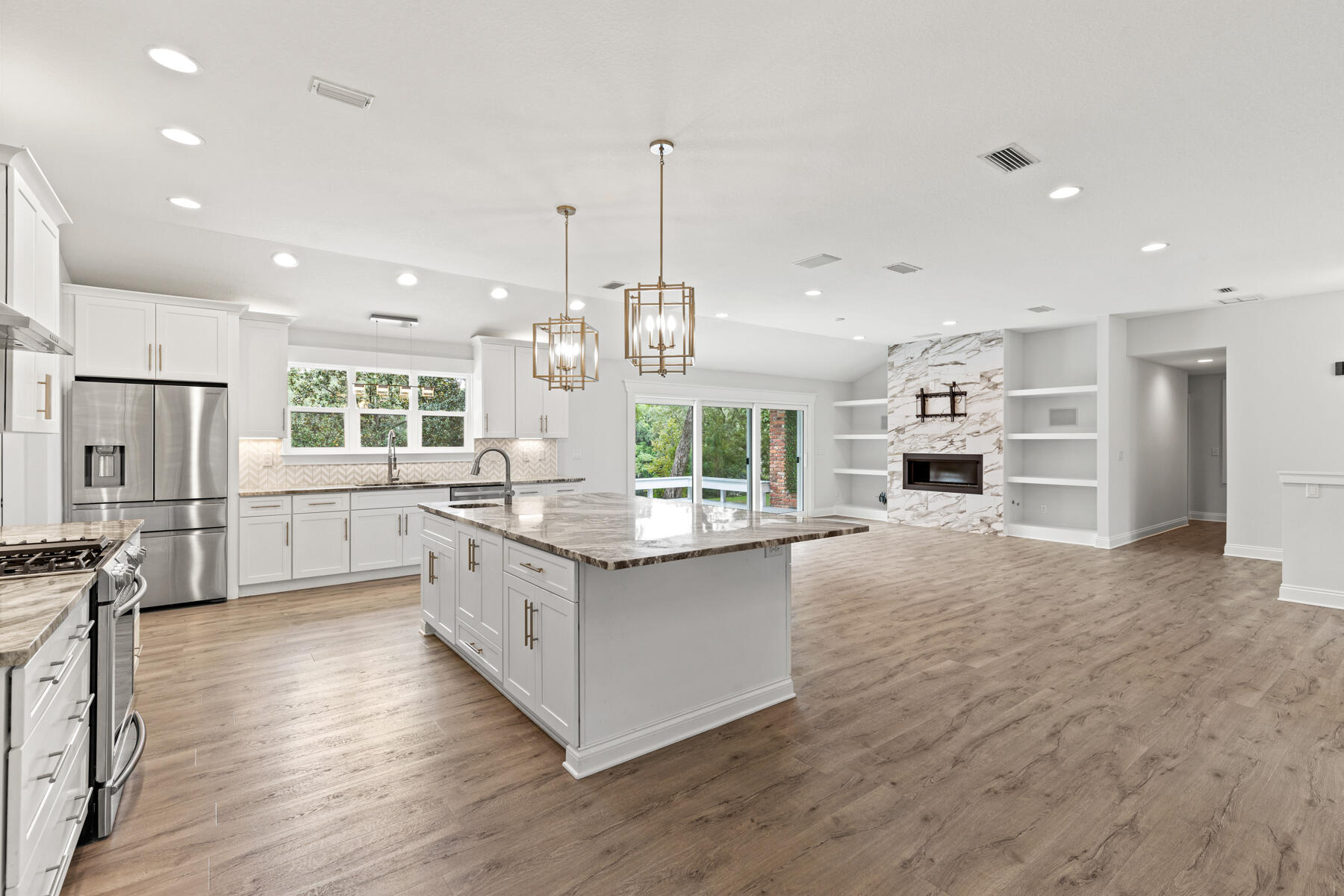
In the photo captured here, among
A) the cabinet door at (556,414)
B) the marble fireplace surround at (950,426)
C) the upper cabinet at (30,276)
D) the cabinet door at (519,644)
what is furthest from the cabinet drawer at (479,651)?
the marble fireplace surround at (950,426)

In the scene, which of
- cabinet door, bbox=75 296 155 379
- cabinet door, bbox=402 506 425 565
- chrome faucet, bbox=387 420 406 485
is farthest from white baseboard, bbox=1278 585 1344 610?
cabinet door, bbox=75 296 155 379

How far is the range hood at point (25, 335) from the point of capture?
2033 millimetres

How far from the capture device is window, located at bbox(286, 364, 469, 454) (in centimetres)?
609

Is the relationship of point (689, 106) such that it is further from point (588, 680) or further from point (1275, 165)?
point (1275, 165)

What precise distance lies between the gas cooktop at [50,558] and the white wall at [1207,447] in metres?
12.4

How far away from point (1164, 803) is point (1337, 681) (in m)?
2.05

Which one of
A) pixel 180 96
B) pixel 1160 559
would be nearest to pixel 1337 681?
pixel 1160 559

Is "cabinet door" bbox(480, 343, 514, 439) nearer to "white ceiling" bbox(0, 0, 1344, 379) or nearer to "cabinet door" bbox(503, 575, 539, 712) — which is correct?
"white ceiling" bbox(0, 0, 1344, 379)

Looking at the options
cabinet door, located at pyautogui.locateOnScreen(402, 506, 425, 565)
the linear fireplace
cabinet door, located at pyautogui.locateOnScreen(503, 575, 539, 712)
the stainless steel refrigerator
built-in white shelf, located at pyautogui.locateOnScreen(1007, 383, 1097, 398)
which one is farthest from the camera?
the linear fireplace

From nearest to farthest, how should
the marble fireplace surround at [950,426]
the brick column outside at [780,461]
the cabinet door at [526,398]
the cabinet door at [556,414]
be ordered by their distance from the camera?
the cabinet door at [526,398], the cabinet door at [556,414], the marble fireplace surround at [950,426], the brick column outside at [780,461]

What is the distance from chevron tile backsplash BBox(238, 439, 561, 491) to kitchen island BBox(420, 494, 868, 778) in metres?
3.21

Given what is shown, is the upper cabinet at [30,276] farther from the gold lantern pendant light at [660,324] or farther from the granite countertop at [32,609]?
the gold lantern pendant light at [660,324]

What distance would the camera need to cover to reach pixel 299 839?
2008 millimetres

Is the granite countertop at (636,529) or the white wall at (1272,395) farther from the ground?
the white wall at (1272,395)
